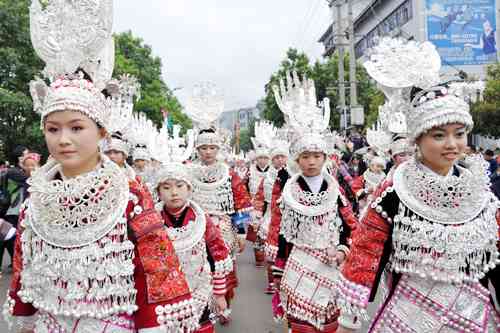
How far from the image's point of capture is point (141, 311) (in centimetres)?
256

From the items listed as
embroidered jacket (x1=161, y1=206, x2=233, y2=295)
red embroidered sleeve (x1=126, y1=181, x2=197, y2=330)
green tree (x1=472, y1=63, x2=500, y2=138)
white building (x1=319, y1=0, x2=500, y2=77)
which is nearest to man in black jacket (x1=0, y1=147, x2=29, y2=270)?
embroidered jacket (x1=161, y1=206, x2=233, y2=295)

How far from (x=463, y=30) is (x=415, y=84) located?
44785 mm

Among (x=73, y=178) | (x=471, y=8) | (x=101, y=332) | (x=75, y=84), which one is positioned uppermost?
(x=471, y=8)

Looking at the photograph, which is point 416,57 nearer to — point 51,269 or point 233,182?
point 51,269

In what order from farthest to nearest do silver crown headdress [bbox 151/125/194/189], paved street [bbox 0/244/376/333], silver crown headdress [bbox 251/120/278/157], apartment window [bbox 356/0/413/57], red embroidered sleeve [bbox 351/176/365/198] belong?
apartment window [bbox 356/0/413/57] < silver crown headdress [bbox 251/120/278/157] < red embroidered sleeve [bbox 351/176/365/198] < paved street [bbox 0/244/376/333] < silver crown headdress [bbox 151/125/194/189]

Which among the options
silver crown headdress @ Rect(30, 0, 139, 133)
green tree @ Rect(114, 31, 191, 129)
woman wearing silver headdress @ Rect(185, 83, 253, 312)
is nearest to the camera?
silver crown headdress @ Rect(30, 0, 139, 133)

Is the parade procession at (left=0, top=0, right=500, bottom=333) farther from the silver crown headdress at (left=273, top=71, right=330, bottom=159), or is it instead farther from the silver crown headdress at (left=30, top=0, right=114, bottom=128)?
the silver crown headdress at (left=273, top=71, right=330, bottom=159)

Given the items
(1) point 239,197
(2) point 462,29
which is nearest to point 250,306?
(1) point 239,197

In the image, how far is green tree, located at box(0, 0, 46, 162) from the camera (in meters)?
19.7

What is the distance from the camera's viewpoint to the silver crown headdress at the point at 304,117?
514cm

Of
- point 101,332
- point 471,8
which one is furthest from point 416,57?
point 471,8

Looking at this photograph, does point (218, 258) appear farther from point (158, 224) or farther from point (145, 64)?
point (145, 64)

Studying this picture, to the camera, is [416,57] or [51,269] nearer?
[51,269]

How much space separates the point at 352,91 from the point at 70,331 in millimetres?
18708
